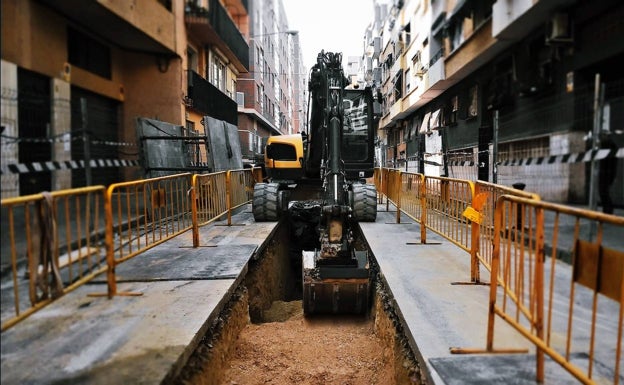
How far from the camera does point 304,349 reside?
4172 millimetres

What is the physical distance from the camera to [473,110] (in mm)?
15844

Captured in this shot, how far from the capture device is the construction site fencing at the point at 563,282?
1.96m

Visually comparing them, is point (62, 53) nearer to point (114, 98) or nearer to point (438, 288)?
point (114, 98)

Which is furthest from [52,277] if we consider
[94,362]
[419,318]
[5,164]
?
[419,318]

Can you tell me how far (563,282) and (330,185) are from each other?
368cm

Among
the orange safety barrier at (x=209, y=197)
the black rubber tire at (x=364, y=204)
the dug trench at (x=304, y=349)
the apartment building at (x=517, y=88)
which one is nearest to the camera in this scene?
the dug trench at (x=304, y=349)

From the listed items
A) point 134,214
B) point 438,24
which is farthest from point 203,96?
point 438,24

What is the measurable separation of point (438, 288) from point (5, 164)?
12.2 ft

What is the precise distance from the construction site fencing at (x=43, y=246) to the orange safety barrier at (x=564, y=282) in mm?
2463

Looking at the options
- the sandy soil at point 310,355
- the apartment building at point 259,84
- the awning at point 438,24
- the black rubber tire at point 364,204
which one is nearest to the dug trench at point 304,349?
the sandy soil at point 310,355

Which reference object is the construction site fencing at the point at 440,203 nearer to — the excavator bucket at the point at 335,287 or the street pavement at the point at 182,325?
the street pavement at the point at 182,325

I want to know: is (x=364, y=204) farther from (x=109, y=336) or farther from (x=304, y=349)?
(x=109, y=336)

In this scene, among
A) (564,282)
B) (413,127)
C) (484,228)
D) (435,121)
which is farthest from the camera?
(413,127)

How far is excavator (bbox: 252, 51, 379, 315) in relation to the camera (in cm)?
510
